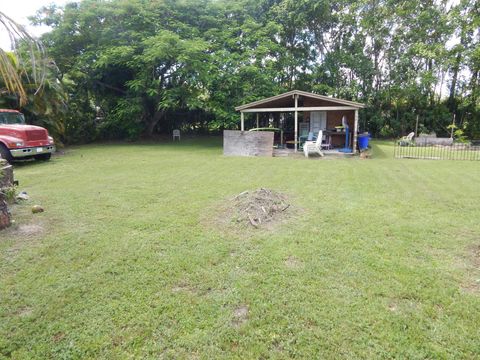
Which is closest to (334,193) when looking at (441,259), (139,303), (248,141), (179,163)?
(441,259)

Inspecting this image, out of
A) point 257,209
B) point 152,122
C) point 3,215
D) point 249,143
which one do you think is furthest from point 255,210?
point 152,122

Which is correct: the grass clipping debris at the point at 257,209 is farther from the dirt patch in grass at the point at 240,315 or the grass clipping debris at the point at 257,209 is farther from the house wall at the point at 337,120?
the house wall at the point at 337,120

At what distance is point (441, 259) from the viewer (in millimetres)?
3104

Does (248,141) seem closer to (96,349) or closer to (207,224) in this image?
(207,224)

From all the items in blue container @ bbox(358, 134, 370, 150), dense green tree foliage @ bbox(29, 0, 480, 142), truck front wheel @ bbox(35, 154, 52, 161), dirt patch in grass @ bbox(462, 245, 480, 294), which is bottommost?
dirt patch in grass @ bbox(462, 245, 480, 294)

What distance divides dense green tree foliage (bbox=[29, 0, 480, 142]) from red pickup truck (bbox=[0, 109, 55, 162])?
571 cm

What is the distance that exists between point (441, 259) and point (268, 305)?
78.5 inches

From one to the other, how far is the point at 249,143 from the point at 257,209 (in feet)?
25.0

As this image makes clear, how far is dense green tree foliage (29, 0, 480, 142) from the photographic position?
15188mm

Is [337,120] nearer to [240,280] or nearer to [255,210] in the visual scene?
[255,210]

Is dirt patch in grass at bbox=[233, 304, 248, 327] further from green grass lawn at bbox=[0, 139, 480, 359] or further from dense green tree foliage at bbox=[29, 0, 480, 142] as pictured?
dense green tree foliage at bbox=[29, 0, 480, 142]

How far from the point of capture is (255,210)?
4.43 metres

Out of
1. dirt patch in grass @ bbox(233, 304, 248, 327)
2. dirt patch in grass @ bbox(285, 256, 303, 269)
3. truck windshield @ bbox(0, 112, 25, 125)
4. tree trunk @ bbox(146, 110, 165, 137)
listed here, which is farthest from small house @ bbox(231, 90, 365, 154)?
dirt patch in grass @ bbox(233, 304, 248, 327)

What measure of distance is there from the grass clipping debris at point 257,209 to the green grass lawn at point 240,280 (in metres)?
0.25
